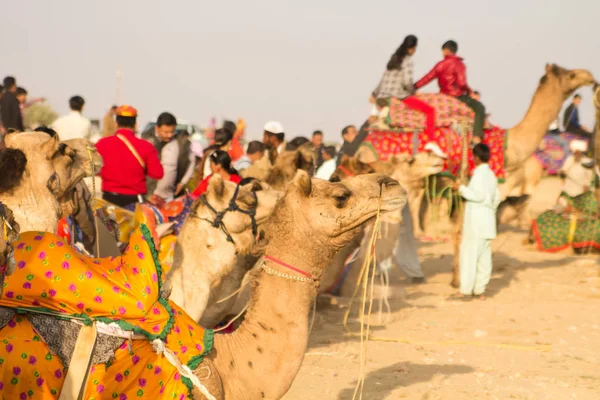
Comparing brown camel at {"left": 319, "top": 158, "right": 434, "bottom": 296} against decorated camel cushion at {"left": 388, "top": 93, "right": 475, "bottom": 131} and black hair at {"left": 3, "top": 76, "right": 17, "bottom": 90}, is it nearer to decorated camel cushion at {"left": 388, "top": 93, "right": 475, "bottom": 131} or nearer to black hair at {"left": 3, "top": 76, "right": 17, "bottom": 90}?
decorated camel cushion at {"left": 388, "top": 93, "right": 475, "bottom": 131}

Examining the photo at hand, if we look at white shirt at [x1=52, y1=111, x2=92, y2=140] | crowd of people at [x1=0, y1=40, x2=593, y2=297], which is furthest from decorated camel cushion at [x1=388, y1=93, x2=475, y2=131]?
white shirt at [x1=52, y1=111, x2=92, y2=140]

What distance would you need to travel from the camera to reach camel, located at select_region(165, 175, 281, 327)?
519 cm

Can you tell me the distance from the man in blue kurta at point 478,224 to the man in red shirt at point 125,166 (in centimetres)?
390

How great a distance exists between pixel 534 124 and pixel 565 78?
2.99 ft

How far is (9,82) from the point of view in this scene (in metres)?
12.5

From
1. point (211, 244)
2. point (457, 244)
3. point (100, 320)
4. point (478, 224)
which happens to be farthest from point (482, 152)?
point (100, 320)

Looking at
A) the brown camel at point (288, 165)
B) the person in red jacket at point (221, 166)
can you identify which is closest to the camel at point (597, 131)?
the brown camel at point (288, 165)

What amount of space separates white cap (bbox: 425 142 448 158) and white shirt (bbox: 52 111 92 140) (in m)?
4.53

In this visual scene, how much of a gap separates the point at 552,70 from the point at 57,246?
34.4ft

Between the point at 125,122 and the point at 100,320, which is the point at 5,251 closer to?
the point at 100,320

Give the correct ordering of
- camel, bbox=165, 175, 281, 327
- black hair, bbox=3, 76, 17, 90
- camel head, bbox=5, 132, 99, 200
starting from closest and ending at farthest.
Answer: camel head, bbox=5, 132, 99, 200
camel, bbox=165, 175, 281, 327
black hair, bbox=3, 76, 17, 90

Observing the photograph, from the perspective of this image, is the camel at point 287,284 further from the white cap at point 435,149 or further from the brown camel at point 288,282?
the white cap at point 435,149

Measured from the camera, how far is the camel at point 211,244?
519 centimetres

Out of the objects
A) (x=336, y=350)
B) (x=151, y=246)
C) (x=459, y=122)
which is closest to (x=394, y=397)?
(x=336, y=350)
